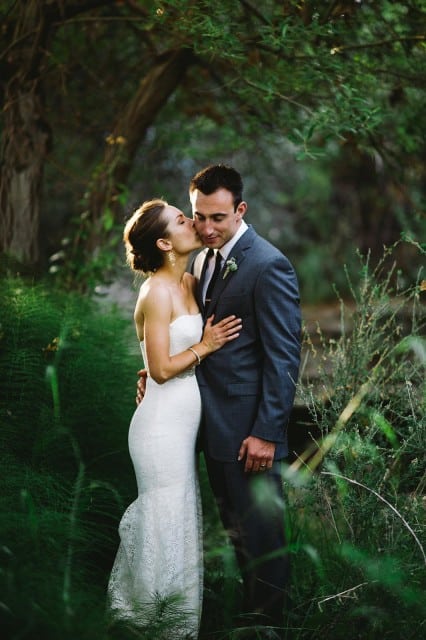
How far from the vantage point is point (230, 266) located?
3324mm

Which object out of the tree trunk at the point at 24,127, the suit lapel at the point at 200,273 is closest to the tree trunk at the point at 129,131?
the tree trunk at the point at 24,127

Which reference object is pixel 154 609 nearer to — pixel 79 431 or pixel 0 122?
pixel 79 431

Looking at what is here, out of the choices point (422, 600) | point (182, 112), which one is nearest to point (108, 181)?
point (182, 112)

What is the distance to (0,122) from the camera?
5.16 meters

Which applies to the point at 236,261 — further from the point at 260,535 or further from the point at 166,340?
the point at 260,535

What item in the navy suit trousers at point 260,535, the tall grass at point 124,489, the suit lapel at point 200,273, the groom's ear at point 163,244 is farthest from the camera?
the suit lapel at point 200,273

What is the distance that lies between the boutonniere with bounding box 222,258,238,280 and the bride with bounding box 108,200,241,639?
0.73 feet

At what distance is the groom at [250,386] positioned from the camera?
127 inches

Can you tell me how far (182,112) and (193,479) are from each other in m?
4.14

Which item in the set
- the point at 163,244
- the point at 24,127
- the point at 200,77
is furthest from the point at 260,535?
the point at 200,77

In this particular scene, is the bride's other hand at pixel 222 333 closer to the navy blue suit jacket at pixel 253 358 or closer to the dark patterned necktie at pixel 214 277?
the navy blue suit jacket at pixel 253 358

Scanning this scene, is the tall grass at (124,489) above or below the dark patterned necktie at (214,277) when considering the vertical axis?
below

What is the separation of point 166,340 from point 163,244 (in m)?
0.48

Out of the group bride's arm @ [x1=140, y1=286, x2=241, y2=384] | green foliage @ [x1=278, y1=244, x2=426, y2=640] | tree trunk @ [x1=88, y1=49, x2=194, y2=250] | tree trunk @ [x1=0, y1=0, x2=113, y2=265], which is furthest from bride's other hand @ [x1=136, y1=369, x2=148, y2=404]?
tree trunk @ [x1=88, y1=49, x2=194, y2=250]
